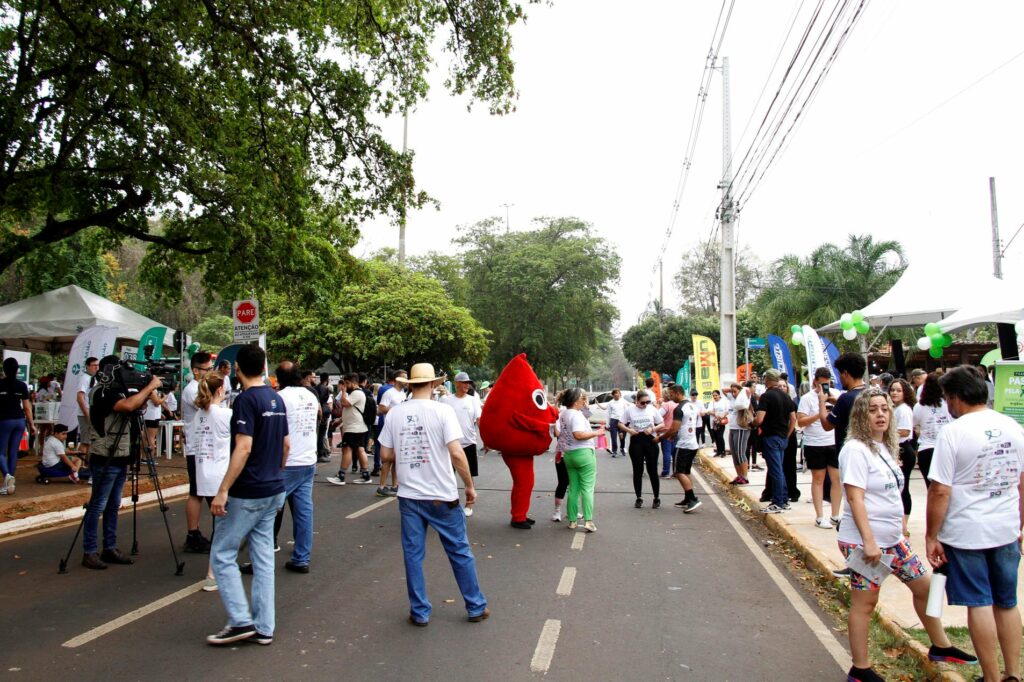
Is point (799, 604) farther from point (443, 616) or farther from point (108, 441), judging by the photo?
point (108, 441)

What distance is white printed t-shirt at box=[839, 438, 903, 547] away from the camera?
423 cm

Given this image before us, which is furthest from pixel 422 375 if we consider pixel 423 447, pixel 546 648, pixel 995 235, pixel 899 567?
pixel 995 235

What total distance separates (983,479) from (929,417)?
4880mm

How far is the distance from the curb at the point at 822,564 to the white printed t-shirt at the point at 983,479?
3.04ft

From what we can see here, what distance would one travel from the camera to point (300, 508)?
695 cm

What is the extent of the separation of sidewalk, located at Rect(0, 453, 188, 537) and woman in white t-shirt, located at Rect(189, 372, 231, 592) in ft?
11.2

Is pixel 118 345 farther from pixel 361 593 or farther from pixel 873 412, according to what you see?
pixel 873 412

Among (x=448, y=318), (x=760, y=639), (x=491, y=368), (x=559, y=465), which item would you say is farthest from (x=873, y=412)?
(x=491, y=368)

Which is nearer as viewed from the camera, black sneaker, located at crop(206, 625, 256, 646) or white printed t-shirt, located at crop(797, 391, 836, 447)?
black sneaker, located at crop(206, 625, 256, 646)

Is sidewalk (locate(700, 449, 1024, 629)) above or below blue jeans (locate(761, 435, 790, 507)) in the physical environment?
below

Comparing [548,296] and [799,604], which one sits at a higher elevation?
[548,296]

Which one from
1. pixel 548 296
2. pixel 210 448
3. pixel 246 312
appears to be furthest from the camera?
pixel 548 296

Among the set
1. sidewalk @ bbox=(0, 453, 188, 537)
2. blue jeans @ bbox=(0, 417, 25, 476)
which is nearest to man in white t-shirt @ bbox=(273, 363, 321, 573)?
sidewalk @ bbox=(0, 453, 188, 537)

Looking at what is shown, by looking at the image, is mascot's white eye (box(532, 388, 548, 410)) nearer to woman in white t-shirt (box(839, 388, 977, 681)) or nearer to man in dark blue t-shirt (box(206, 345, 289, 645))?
man in dark blue t-shirt (box(206, 345, 289, 645))
